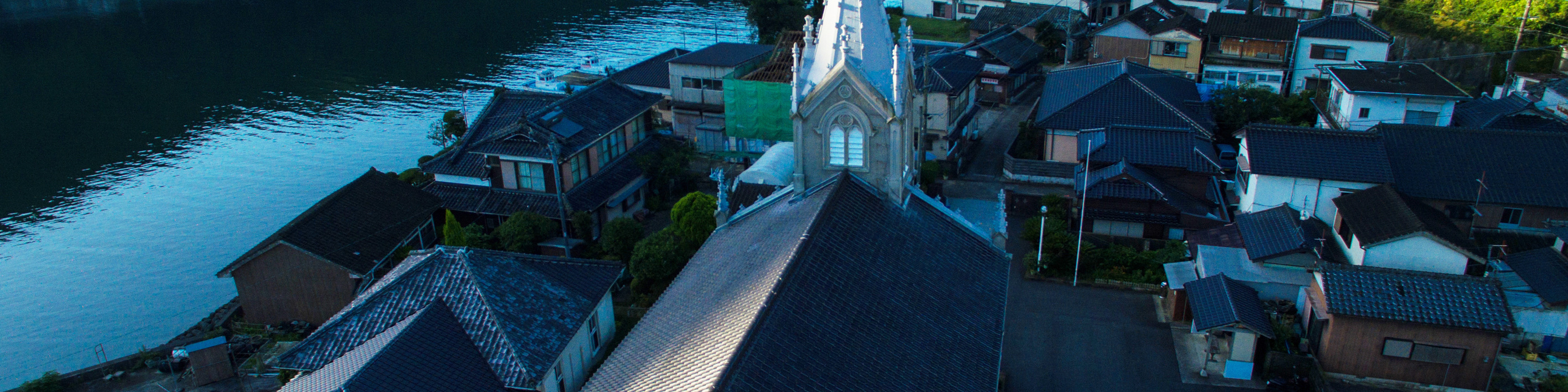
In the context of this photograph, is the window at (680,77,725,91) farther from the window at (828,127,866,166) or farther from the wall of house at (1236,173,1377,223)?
the window at (828,127,866,166)

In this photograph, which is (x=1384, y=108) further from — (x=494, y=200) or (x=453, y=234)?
(x=453, y=234)

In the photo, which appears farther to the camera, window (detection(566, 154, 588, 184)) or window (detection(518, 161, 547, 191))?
window (detection(566, 154, 588, 184))

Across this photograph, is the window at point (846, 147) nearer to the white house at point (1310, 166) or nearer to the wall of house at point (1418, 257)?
the wall of house at point (1418, 257)

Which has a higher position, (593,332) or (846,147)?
(846,147)

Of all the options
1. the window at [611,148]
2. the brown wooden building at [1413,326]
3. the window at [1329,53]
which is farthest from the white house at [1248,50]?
the window at [611,148]

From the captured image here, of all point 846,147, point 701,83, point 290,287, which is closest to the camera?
point 846,147

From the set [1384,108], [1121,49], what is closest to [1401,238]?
[1384,108]

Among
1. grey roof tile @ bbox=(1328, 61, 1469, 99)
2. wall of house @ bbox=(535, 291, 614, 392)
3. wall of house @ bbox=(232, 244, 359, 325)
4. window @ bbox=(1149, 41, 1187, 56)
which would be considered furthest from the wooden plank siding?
window @ bbox=(1149, 41, 1187, 56)
